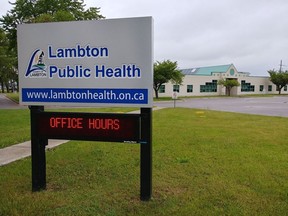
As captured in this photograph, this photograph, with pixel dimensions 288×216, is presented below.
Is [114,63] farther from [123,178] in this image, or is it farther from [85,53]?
[123,178]

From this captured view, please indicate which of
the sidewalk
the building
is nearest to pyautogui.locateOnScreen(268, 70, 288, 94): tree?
the building

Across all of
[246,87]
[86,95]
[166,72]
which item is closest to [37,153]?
[86,95]

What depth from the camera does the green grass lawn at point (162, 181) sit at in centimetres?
381

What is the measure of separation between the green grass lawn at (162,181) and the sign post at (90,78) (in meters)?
0.43

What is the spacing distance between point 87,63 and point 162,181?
2342 mm

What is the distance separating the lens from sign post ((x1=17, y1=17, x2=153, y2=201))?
393cm

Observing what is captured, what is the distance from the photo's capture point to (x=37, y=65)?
14.0ft

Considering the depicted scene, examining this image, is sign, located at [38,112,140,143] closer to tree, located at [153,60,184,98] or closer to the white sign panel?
the white sign panel

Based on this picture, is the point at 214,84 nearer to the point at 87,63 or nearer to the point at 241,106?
the point at 241,106

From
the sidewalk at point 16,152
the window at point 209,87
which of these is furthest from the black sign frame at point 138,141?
the window at point 209,87

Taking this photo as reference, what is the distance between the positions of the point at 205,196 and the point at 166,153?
2557 mm

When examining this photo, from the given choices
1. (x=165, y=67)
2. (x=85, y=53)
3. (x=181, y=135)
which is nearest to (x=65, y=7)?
(x=165, y=67)

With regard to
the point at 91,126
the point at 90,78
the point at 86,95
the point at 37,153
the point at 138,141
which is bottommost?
the point at 37,153

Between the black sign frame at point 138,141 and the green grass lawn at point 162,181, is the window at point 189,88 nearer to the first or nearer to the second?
the green grass lawn at point 162,181
